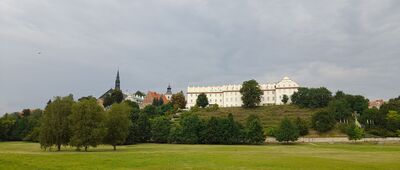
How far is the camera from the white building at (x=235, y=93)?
577 feet

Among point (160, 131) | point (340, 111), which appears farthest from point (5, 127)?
point (340, 111)

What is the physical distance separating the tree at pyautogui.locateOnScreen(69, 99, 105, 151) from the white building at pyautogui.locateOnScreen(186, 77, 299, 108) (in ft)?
402

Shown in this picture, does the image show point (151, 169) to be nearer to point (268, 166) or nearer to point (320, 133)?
point (268, 166)

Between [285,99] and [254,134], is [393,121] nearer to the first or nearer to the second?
[254,134]

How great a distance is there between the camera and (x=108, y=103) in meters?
172

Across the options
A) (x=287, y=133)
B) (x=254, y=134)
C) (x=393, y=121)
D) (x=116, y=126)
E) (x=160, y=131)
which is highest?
(x=393, y=121)

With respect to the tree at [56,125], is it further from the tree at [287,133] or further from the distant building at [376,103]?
the distant building at [376,103]

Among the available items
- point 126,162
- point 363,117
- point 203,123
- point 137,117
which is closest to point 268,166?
point 126,162

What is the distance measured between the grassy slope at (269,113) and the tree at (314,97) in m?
3.10

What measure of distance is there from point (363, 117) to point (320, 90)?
40271 mm

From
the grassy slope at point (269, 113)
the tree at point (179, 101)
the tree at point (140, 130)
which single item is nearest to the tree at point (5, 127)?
the tree at point (140, 130)

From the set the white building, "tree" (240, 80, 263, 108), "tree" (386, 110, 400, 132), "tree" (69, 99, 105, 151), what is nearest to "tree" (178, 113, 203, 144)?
"tree" (69, 99, 105, 151)

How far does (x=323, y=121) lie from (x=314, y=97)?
42.0 metres

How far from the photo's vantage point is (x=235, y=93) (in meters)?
185
